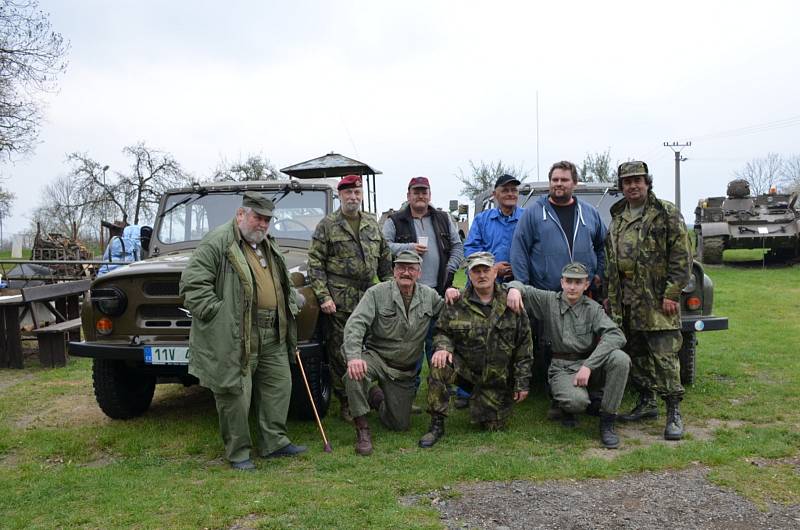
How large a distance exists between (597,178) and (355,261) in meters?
25.6

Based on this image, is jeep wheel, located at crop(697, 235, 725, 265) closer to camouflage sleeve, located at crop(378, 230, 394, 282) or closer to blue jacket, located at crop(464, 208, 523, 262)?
blue jacket, located at crop(464, 208, 523, 262)

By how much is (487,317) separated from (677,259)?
1.29 meters

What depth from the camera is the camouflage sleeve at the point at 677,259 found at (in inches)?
178

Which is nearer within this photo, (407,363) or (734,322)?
(407,363)

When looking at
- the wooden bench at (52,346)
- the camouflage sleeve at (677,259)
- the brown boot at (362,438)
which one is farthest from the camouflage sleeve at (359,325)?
the wooden bench at (52,346)

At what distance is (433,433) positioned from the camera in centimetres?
459

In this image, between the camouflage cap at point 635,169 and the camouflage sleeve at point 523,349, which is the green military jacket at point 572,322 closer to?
the camouflage sleeve at point 523,349

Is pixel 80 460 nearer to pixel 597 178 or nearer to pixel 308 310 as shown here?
pixel 308 310

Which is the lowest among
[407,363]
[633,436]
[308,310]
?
[633,436]

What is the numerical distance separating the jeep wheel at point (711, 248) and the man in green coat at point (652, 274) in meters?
12.3

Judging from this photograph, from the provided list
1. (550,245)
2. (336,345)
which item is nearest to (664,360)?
(550,245)

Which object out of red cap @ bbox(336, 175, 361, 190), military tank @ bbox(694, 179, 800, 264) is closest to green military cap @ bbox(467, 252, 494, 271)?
red cap @ bbox(336, 175, 361, 190)

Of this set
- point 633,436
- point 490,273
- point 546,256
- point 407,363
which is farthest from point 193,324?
point 633,436

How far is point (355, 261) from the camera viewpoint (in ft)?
16.4
